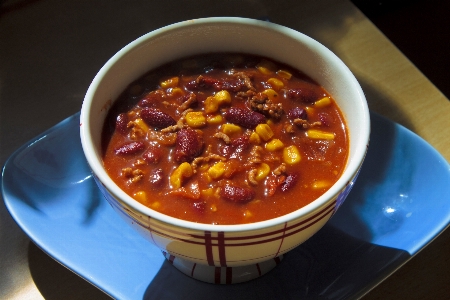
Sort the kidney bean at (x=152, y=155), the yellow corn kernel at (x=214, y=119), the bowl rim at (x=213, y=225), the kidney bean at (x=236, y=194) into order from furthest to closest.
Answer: the yellow corn kernel at (x=214, y=119) < the kidney bean at (x=152, y=155) < the kidney bean at (x=236, y=194) < the bowl rim at (x=213, y=225)

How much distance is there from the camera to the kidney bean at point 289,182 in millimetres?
1251

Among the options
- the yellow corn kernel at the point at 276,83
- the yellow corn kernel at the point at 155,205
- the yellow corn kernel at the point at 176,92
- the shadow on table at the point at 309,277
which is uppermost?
the yellow corn kernel at the point at 276,83

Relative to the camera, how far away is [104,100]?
4.59 feet

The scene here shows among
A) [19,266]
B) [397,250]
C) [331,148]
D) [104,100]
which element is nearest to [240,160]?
[331,148]

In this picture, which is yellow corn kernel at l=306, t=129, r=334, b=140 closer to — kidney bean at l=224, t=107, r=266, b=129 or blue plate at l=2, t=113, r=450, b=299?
kidney bean at l=224, t=107, r=266, b=129

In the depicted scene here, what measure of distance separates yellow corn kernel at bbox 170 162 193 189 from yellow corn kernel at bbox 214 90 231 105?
0.26 metres

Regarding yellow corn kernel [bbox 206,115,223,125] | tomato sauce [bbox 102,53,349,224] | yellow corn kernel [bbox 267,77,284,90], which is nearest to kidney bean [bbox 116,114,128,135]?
tomato sauce [bbox 102,53,349,224]

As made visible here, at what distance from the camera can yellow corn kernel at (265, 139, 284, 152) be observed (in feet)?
4.41

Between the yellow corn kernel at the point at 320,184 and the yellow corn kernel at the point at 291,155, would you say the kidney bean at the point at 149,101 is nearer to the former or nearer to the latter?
the yellow corn kernel at the point at 291,155

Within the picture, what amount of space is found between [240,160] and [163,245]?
30cm

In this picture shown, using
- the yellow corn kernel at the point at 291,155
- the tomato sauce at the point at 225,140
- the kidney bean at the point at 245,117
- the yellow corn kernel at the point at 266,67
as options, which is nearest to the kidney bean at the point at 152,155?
the tomato sauce at the point at 225,140

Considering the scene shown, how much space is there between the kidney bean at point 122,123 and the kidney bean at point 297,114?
448 mm

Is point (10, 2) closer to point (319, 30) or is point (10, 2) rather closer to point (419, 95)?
point (319, 30)

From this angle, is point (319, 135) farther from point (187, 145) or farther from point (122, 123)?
point (122, 123)
